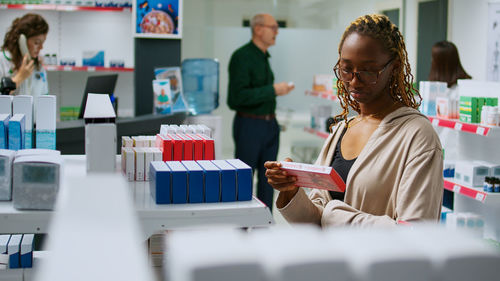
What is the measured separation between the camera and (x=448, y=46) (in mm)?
5977

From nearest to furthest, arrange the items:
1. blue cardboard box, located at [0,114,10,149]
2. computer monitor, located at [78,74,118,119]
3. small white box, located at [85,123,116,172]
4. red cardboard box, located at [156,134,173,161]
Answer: small white box, located at [85,123,116,172] → blue cardboard box, located at [0,114,10,149] → red cardboard box, located at [156,134,173,161] → computer monitor, located at [78,74,118,119]

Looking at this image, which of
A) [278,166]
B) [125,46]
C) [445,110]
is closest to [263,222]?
[278,166]

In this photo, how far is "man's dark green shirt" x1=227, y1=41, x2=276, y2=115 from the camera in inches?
234

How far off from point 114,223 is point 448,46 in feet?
19.0

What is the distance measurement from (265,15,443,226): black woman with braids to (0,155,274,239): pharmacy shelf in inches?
6.3

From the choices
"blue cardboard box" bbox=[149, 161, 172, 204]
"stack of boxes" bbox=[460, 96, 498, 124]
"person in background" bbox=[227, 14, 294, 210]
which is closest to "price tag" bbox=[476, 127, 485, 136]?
"stack of boxes" bbox=[460, 96, 498, 124]

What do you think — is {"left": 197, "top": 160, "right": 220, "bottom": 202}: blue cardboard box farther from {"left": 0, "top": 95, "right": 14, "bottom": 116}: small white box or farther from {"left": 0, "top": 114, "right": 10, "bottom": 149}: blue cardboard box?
{"left": 0, "top": 95, "right": 14, "bottom": 116}: small white box

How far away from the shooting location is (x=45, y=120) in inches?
118

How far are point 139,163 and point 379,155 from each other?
3.60 feet

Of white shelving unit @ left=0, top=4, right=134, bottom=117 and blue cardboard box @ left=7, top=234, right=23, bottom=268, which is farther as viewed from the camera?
white shelving unit @ left=0, top=4, right=134, bottom=117

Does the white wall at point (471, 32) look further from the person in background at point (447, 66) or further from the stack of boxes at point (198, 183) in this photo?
the stack of boxes at point (198, 183)

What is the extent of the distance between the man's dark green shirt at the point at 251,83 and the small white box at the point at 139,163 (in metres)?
3.24

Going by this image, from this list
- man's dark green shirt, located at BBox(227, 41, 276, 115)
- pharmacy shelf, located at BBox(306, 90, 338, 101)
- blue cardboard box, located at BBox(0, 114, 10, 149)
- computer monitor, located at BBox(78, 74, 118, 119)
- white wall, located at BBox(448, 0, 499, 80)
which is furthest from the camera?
pharmacy shelf, located at BBox(306, 90, 338, 101)

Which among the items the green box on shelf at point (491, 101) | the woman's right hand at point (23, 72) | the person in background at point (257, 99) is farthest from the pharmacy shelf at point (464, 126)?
the woman's right hand at point (23, 72)
